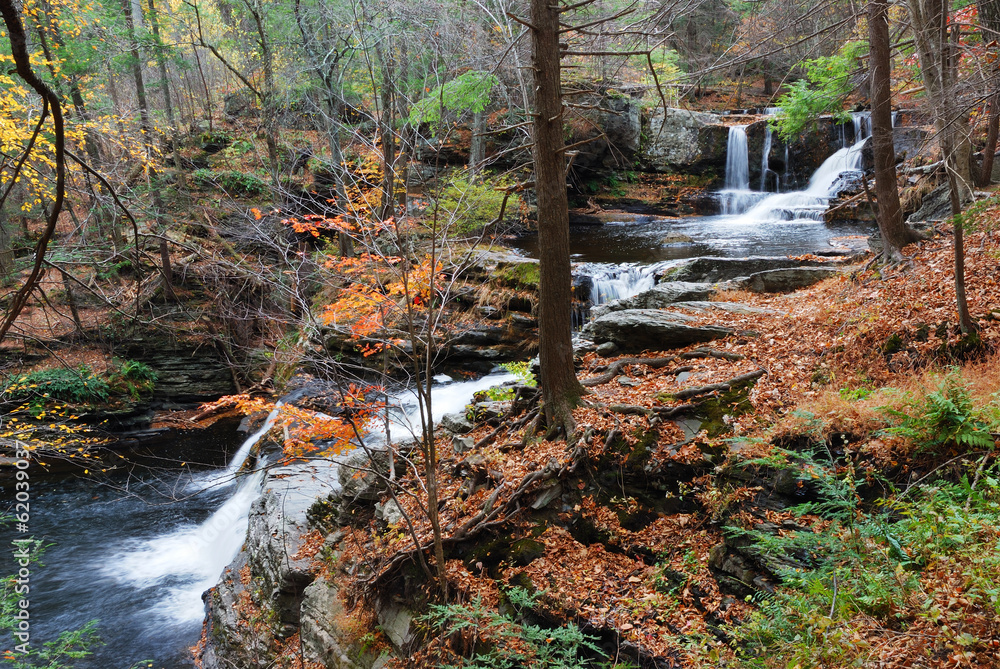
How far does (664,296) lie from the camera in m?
10.2

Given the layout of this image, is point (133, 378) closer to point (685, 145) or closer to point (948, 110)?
point (948, 110)

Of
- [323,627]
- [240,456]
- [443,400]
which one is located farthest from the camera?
[240,456]

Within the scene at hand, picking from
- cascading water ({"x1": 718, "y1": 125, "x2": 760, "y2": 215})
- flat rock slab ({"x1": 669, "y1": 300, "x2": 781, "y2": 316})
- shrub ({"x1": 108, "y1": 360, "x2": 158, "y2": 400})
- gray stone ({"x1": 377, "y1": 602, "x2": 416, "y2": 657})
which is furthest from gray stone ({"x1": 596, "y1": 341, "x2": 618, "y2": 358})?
cascading water ({"x1": 718, "y1": 125, "x2": 760, "y2": 215})

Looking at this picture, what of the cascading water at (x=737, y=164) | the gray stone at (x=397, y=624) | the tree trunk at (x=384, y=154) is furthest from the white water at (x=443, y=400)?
the cascading water at (x=737, y=164)

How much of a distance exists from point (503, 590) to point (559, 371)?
7.60ft

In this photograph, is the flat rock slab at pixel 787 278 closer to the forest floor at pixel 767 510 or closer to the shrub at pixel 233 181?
the forest floor at pixel 767 510

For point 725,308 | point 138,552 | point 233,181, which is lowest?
point 138,552

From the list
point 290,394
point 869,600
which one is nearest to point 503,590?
point 869,600

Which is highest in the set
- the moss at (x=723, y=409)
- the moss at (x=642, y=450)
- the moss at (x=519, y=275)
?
the moss at (x=519, y=275)

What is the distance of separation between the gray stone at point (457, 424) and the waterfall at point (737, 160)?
19563mm

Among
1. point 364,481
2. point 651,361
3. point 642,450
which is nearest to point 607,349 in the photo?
point 651,361

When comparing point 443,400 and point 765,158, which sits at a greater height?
point 765,158
